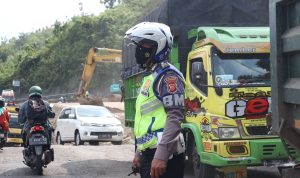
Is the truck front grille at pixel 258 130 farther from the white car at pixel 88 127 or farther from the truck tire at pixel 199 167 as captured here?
the white car at pixel 88 127

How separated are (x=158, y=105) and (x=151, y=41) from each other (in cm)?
48

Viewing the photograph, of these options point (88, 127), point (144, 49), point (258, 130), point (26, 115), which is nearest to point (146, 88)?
point (144, 49)

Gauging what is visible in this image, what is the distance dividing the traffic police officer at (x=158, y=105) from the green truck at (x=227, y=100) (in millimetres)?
3154

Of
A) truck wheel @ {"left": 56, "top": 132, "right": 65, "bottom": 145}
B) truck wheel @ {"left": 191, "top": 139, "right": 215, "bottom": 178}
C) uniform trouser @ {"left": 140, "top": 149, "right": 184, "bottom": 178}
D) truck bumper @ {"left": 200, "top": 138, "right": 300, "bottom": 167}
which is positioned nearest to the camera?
uniform trouser @ {"left": 140, "top": 149, "right": 184, "bottom": 178}

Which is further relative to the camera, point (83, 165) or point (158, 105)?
point (83, 165)

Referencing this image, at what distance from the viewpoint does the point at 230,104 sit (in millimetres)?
7672

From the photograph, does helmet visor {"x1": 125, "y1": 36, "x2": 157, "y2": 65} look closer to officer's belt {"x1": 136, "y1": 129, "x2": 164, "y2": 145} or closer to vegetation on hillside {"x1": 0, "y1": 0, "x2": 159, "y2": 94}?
officer's belt {"x1": 136, "y1": 129, "x2": 164, "y2": 145}

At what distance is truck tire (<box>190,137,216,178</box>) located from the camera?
8.14m

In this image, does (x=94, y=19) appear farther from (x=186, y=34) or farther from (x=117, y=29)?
(x=186, y=34)

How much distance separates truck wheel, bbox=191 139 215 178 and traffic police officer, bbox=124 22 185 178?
4174 millimetres

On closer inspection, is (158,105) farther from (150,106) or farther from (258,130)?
(258,130)

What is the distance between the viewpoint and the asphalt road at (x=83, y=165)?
33.1 feet

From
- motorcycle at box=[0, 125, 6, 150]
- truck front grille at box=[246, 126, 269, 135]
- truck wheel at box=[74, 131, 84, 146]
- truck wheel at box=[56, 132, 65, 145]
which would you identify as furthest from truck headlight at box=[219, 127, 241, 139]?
truck wheel at box=[56, 132, 65, 145]

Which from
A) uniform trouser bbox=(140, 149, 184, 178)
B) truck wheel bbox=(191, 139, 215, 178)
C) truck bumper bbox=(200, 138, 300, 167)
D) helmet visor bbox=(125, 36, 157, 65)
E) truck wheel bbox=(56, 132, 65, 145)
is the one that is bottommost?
truck wheel bbox=(56, 132, 65, 145)
